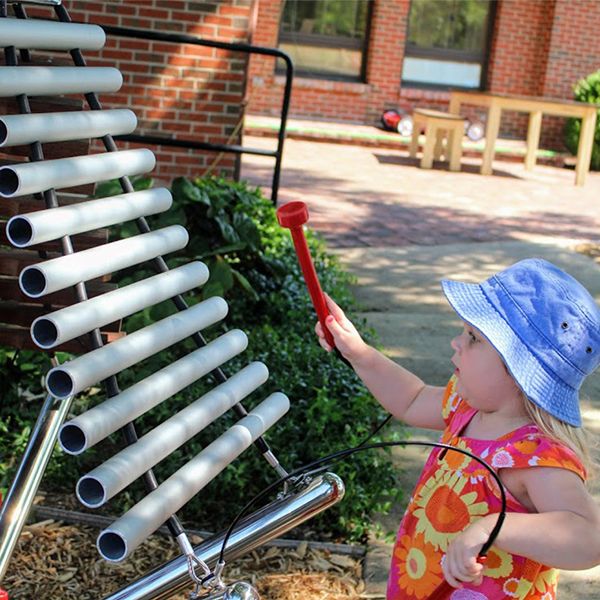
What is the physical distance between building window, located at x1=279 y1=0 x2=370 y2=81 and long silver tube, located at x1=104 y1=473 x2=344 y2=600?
47.6 feet

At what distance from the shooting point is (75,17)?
7102 mm

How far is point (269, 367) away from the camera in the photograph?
401 centimetres

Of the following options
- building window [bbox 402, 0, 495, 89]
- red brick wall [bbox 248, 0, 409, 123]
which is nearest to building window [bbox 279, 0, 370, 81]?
red brick wall [bbox 248, 0, 409, 123]

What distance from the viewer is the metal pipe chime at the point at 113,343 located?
1719 mm

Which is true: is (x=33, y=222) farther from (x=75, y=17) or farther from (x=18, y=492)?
(x=75, y=17)

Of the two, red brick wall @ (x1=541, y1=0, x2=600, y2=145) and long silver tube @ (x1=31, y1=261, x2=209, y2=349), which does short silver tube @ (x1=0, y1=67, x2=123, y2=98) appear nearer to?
long silver tube @ (x1=31, y1=261, x2=209, y2=349)

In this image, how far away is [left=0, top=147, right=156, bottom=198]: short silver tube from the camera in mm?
1793

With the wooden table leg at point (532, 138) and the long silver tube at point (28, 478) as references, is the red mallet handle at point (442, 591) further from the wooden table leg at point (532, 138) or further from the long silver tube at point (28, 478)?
the wooden table leg at point (532, 138)

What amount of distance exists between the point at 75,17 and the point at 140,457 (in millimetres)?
5865

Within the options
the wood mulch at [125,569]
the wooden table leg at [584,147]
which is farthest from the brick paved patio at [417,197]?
the wood mulch at [125,569]

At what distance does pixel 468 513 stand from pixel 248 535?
1.30 ft

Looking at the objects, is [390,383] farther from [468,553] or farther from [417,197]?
[417,197]

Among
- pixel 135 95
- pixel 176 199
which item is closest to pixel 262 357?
pixel 176 199

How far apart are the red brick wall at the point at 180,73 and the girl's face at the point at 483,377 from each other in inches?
225
